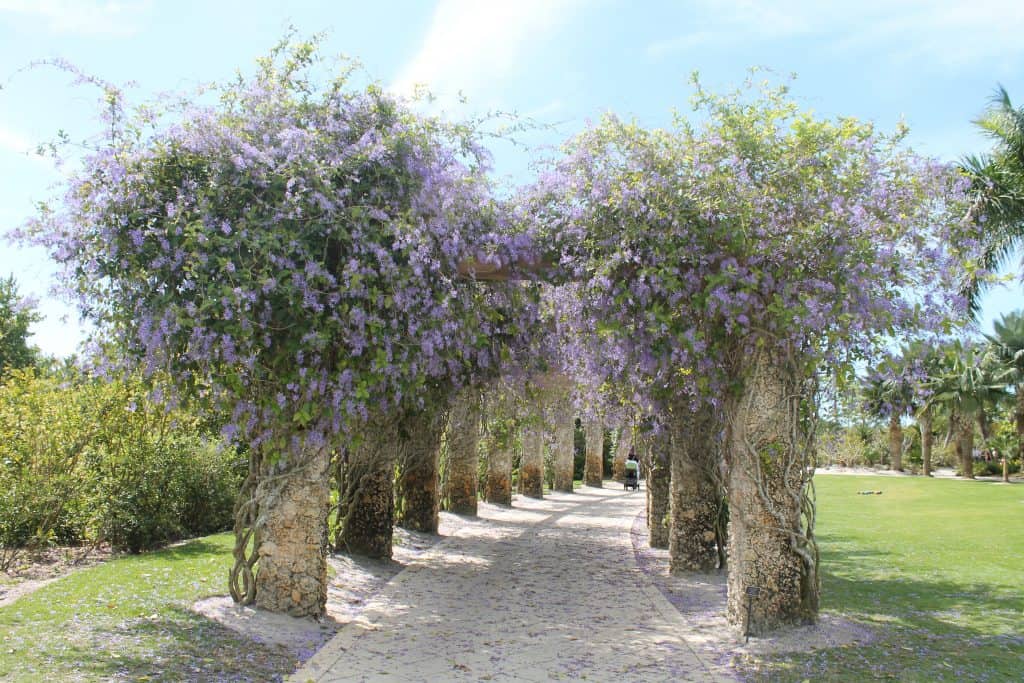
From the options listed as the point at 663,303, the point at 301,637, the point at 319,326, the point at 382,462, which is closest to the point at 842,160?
the point at 663,303

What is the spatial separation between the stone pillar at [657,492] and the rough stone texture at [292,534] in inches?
221

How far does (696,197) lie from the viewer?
6887mm

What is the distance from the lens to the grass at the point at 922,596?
19.6 ft

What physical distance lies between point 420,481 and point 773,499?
7.82m

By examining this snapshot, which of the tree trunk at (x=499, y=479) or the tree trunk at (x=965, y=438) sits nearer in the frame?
the tree trunk at (x=499, y=479)

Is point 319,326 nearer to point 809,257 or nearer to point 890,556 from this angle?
point 809,257

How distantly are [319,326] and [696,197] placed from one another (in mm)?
3328

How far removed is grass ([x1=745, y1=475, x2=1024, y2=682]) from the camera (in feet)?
19.6

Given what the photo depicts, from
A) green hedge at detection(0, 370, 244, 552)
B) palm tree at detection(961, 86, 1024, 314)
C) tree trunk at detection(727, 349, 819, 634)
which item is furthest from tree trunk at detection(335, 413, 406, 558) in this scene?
palm tree at detection(961, 86, 1024, 314)

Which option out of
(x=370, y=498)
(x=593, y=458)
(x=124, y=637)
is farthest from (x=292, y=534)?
(x=593, y=458)

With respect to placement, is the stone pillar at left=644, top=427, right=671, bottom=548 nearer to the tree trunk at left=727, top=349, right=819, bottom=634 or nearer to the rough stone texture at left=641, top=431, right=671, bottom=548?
the rough stone texture at left=641, top=431, right=671, bottom=548

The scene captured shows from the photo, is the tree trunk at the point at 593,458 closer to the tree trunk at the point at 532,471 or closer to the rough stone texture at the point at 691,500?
the tree trunk at the point at 532,471

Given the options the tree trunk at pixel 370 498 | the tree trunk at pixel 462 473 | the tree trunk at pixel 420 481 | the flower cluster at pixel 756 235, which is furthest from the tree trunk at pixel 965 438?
the flower cluster at pixel 756 235

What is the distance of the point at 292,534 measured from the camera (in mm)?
7176
